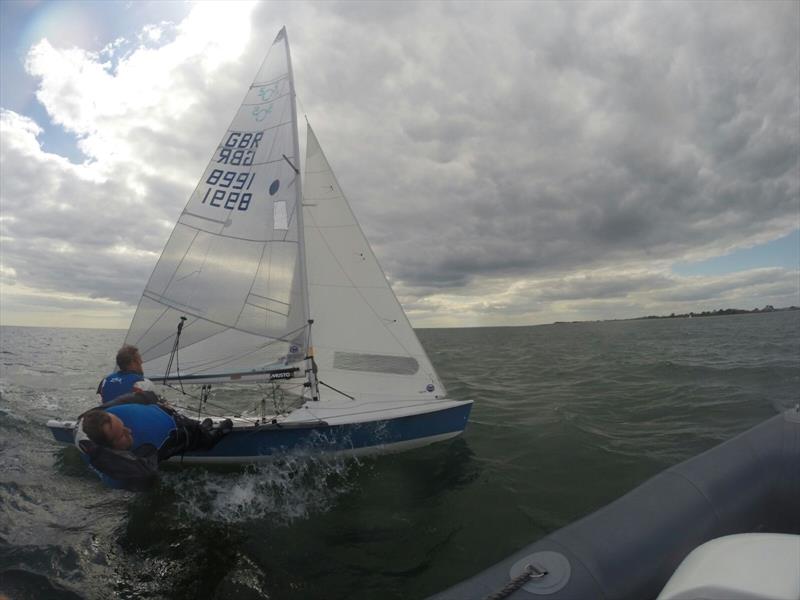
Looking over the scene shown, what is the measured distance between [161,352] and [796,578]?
801 cm

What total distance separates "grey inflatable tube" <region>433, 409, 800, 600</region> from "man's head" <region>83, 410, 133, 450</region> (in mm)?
3130

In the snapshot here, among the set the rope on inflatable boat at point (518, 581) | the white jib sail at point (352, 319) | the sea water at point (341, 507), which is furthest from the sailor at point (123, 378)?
the rope on inflatable boat at point (518, 581)

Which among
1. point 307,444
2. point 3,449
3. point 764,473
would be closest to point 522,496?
point 764,473

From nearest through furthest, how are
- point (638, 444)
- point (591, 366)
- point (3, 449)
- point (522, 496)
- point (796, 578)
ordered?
point (796, 578), point (522, 496), point (638, 444), point (3, 449), point (591, 366)

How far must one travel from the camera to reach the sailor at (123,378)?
5.29m

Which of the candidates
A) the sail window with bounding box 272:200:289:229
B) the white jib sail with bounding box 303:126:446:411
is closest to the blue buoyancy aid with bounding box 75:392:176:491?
the white jib sail with bounding box 303:126:446:411

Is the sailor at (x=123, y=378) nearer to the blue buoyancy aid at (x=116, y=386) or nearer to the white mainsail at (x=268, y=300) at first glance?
the blue buoyancy aid at (x=116, y=386)

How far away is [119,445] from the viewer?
11.8ft

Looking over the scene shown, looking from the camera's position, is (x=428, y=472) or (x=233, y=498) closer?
(x=233, y=498)

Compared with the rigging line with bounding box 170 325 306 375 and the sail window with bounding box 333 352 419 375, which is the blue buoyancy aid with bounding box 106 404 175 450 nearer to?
the rigging line with bounding box 170 325 306 375

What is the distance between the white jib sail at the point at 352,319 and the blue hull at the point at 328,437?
50 centimetres

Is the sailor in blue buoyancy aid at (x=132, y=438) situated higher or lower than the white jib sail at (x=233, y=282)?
lower

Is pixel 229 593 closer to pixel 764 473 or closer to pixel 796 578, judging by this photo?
pixel 796 578

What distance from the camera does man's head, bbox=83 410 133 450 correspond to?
345 centimetres
